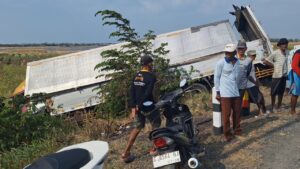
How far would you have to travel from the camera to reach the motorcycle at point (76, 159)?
383 centimetres

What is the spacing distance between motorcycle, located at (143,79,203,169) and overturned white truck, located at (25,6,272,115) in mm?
8534

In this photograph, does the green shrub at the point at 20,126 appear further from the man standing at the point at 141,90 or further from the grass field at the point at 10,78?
the grass field at the point at 10,78

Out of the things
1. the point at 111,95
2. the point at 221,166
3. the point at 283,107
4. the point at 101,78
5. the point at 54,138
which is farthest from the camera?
the point at 101,78

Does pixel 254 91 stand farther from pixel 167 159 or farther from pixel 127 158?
pixel 167 159

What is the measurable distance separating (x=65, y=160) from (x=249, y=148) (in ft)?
13.7

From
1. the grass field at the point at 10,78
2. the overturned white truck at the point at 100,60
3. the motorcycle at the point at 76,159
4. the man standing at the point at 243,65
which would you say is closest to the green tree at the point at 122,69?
the overturned white truck at the point at 100,60

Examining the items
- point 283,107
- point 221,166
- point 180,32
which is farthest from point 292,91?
point 180,32

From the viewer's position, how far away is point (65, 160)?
12.8 feet

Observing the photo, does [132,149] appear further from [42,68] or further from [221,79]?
[42,68]

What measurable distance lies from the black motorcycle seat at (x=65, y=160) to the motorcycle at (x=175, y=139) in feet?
6.05

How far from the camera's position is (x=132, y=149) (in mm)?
7578

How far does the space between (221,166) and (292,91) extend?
3.30 m

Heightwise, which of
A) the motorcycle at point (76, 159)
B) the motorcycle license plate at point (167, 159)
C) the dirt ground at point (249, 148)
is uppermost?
the motorcycle at point (76, 159)

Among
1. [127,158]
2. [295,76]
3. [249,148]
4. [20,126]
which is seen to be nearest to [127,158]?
[127,158]
